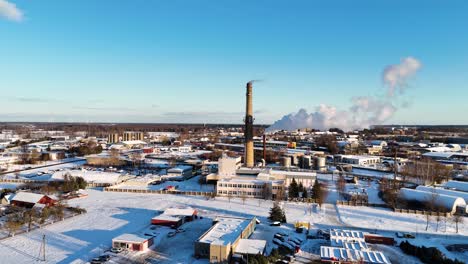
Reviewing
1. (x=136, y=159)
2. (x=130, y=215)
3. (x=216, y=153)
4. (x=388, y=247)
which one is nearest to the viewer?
(x=388, y=247)

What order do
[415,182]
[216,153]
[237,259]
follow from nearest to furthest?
1. [237,259]
2. [415,182]
3. [216,153]

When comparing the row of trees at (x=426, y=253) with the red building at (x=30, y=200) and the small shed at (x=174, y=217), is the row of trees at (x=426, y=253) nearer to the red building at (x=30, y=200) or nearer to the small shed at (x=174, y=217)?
the small shed at (x=174, y=217)

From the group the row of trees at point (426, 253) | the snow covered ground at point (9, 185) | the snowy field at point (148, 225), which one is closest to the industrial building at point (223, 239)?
the snowy field at point (148, 225)

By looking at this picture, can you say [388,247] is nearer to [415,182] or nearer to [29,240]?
[29,240]

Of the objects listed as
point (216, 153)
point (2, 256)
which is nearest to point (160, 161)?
point (216, 153)

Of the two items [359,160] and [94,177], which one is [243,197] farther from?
[359,160]
